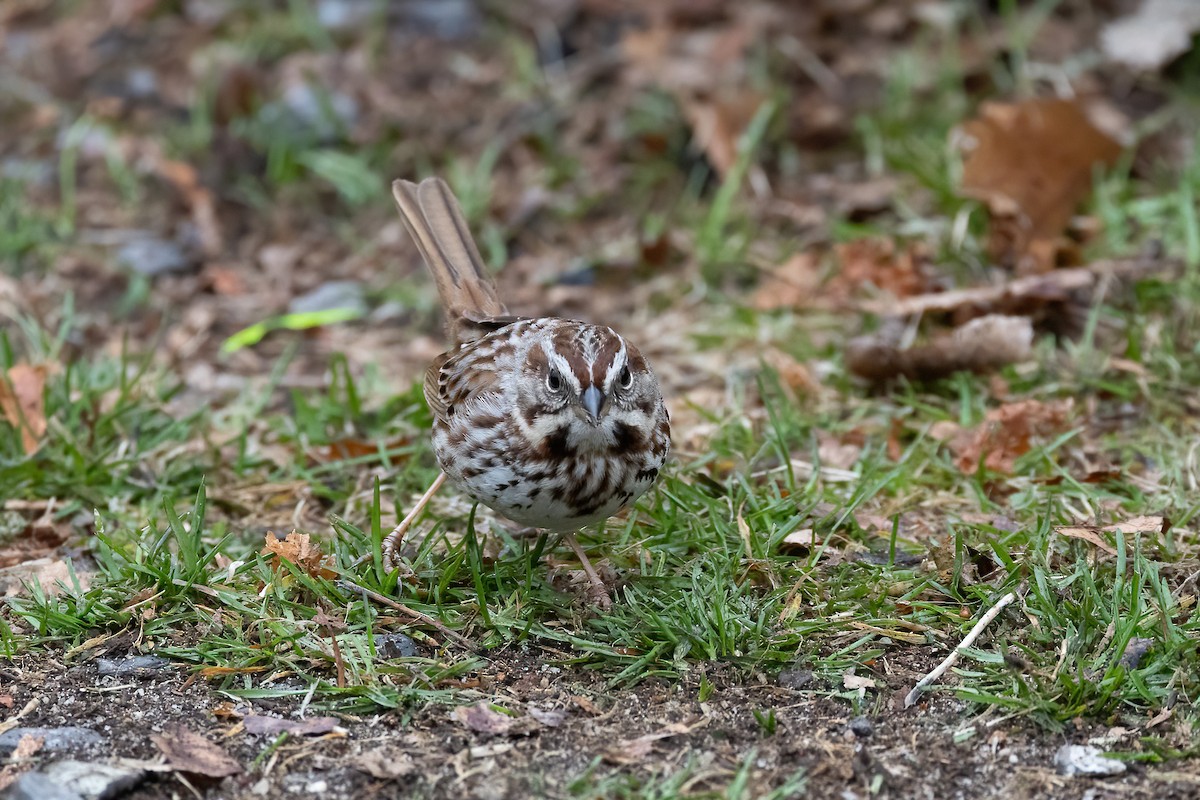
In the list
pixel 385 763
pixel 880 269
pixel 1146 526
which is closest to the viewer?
pixel 385 763

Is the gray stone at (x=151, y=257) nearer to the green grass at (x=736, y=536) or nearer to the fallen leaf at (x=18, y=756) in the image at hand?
the green grass at (x=736, y=536)

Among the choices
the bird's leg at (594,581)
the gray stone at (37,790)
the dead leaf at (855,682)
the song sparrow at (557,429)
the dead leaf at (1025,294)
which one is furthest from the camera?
the dead leaf at (1025,294)

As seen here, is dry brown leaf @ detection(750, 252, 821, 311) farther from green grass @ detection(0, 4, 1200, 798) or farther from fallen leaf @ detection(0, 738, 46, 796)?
fallen leaf @ detection(0, 738, 46, 796)

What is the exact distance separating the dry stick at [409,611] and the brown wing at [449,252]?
1.07m

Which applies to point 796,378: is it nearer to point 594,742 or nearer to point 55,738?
point 594,742

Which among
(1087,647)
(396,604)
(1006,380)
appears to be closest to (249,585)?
(396,604)

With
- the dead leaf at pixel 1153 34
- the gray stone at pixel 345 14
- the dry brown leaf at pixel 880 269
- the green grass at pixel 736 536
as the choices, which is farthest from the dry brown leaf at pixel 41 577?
the dead leaf at pixel 1153 34

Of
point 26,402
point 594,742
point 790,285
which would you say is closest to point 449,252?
point 26,402

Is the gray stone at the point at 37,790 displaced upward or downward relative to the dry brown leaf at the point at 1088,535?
upward

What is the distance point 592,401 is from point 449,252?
142cm

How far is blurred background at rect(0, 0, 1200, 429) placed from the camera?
6.01m

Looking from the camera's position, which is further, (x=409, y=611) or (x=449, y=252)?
(x=449, y=252)

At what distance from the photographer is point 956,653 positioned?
3.67m

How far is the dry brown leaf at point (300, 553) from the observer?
404 centimetres
